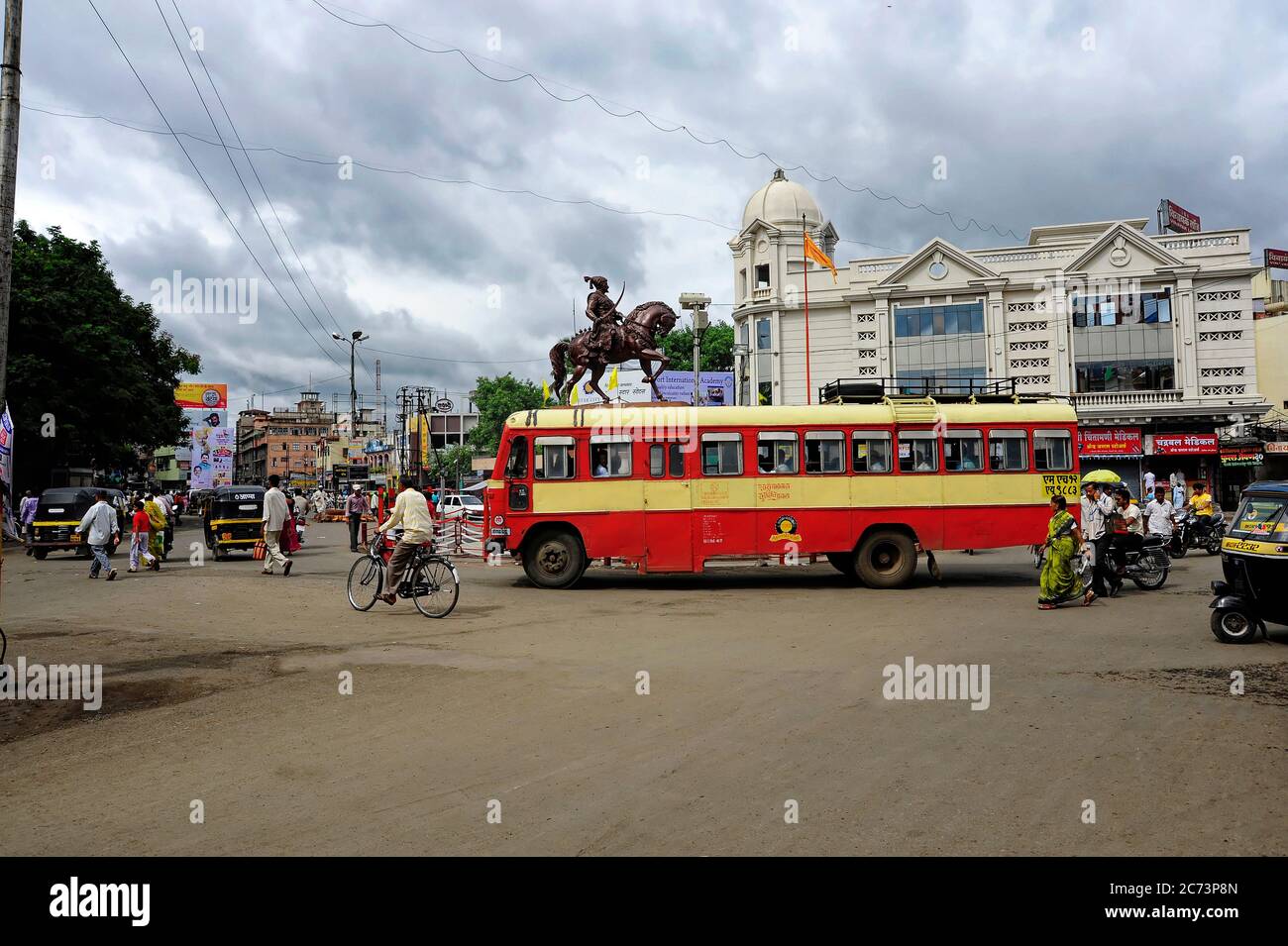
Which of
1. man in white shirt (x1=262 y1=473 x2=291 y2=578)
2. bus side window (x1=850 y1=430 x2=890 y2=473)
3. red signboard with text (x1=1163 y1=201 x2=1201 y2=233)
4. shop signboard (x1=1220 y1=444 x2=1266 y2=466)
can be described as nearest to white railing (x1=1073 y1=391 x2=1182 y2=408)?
shop signboard (x1=1220 y1=444 x2=1266 y2=466)

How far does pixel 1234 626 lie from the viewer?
9.68m

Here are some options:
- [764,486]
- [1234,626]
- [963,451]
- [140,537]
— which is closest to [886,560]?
[963,451]

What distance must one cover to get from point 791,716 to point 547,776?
2.23 meters

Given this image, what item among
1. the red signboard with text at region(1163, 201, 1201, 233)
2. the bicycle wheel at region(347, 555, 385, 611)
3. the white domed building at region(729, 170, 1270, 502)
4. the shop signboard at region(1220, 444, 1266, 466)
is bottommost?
the bicycle wheel at region(347, 555, 385, 611)

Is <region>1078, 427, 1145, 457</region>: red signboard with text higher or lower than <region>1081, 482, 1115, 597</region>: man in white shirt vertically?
higher

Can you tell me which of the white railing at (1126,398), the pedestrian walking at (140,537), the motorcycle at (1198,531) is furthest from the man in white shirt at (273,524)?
the white railing at (1126,398)

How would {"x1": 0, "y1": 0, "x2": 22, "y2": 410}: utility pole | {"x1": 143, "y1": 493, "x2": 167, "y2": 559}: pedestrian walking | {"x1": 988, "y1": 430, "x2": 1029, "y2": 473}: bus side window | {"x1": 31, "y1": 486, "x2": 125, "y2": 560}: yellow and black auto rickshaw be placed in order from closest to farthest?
{"x1": 0, "y1": 0, "x2": 22, "y2": 410}: utility pole < {"x1": 988, "y1": 430, "x2": 1029, "y2": 473}: bus side window < {"x1": 143, "y1": 493, "x2": 167, "y2": 559}: pedestrian walking < {"x1": 31, "y1": 486, "x2": 125, "y2": 560}: yellow and black auto rickshaw

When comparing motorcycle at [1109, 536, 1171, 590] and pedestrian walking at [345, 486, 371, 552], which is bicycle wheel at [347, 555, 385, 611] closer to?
motorcycle at [1109, 536, 1171, 590]

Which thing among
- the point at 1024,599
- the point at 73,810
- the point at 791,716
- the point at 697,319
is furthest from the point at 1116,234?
the point at 73,810

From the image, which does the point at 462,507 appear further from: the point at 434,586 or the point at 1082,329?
the point at 1082,329

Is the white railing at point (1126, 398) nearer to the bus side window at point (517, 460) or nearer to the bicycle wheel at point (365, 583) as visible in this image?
the bus side window at point (517, 460)

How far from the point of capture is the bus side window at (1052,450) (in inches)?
636

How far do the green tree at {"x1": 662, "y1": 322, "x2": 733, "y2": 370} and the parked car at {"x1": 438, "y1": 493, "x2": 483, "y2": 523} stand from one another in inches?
1048

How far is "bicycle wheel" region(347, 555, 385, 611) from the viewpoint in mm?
12591
